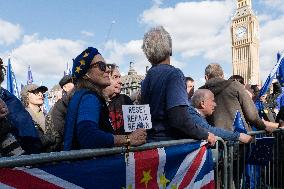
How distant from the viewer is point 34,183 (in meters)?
2.07

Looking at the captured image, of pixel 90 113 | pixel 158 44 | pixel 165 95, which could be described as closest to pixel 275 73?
pixel 158 44

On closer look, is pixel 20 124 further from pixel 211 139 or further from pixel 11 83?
pixel 11 83

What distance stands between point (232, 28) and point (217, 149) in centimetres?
9298

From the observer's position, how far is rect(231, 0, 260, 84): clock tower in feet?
285

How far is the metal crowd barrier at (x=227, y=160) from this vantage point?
2059 millimetres

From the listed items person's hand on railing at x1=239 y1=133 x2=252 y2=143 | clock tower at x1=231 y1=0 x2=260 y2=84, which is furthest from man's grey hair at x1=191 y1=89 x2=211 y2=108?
clock tower at x1=231 y1=0 x2=260 y2=84

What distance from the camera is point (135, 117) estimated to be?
2846 mm

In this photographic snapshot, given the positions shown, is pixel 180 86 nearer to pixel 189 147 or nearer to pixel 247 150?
pixel 189 147

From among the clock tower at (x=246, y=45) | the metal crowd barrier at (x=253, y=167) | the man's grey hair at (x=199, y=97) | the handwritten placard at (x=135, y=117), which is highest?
the clock tower at (x=246, y=45)

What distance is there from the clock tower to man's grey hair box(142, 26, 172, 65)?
84607 mm

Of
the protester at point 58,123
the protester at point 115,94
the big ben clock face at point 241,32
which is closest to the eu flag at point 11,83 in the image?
the protester at point 115,94

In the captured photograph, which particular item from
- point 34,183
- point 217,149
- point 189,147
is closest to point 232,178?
point 217,149

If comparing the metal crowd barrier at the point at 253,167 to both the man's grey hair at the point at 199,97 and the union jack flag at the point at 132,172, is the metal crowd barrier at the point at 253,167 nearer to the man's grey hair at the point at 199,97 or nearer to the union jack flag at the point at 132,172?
the union jack flag at the point at 132,172

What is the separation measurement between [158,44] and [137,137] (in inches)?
44.7
